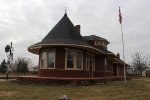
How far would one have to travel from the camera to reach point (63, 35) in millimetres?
26891

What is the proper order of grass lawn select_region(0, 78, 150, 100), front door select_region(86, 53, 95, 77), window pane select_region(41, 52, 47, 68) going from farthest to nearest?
front door select_region(86, 53, 95, 77) → window pane select_region(41, 52, 47, 68) → grass lawn select_region(0, 78, 150, 100)

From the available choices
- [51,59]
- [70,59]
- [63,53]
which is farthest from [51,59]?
[70,59]

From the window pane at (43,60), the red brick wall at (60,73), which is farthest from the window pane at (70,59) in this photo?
the window pane at (43,60)

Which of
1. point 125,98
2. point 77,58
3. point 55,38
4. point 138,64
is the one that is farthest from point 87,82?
point 138,64

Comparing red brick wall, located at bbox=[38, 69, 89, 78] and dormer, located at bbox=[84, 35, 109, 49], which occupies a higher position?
dormer, located at bbox=[84, 35, 109, 49]

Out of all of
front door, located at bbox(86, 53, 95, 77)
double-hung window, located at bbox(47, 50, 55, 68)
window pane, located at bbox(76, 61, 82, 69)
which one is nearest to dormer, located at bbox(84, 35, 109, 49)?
front door, located at bbox(86, 53, 95, 77)

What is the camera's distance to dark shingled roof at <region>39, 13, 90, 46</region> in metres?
25.8

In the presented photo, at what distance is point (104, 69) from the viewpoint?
3522 centimetres

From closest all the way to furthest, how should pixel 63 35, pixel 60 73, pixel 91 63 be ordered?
pixel 60 73, pixel 63 35, pixel 91 63

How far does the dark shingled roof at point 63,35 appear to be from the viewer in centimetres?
2584

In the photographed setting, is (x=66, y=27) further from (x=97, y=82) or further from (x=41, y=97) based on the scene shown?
(x=41, y=97)

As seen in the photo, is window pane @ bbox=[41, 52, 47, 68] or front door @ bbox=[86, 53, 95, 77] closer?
window pane @ bbox=[41, 52, 47, 68]

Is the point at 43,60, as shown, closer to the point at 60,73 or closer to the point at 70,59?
the point at 60,73

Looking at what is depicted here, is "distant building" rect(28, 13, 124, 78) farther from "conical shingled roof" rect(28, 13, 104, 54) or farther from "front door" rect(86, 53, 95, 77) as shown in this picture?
"front door" rect(86, 53, 95, 77)
